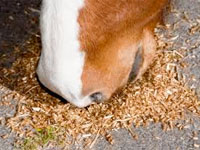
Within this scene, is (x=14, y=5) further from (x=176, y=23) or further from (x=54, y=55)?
(x=54, y=55)

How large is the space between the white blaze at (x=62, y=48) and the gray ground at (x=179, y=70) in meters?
0.57

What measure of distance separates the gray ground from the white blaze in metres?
0.57

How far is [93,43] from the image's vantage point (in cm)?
188

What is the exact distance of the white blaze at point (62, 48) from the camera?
1767 mm

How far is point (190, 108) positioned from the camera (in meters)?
2.62

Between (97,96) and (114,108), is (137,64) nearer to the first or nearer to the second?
(97,96)

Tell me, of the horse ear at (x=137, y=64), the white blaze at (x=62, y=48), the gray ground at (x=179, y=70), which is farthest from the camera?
the gray ground at (x=179, y=70)

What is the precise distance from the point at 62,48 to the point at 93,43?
0.10 meters

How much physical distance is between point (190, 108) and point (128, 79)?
59 cm

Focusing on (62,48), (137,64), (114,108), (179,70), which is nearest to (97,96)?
(137,64)

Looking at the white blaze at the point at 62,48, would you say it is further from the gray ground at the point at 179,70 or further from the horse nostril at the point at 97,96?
the gray ground at the point at 179,70

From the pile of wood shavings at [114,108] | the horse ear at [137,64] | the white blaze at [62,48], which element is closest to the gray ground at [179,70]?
the pile of wood shavings at [114,108]

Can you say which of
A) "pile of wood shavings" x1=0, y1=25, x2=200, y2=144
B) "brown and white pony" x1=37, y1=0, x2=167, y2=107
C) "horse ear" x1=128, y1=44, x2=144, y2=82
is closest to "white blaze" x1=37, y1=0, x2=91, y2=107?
"brown and white pony" x1=37, y1=0, x2=167, y2=107

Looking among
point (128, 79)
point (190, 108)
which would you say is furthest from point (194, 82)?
point (128, 79)
